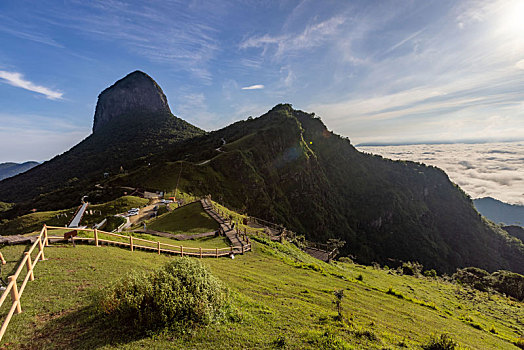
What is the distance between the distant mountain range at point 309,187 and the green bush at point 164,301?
53415 mm

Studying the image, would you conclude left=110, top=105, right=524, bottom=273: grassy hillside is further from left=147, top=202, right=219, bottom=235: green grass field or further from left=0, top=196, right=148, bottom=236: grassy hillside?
left=147, top=202, right=219, bottom=235: green grass field

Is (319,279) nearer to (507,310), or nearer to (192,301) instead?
(192,301)

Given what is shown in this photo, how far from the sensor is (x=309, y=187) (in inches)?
4525

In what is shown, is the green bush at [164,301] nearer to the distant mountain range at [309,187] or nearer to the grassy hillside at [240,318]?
the grassy hillside at [240,318]

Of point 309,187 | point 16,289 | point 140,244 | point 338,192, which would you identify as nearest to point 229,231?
point 140,244

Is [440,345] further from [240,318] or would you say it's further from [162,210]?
[162,210]

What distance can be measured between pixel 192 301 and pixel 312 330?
4964 millimetres

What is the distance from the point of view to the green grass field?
28984 mm

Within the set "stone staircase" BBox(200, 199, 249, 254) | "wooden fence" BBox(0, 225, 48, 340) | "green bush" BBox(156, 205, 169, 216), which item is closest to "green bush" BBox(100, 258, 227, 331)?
"wooden fence" BBox(0, 225, 48, 340)

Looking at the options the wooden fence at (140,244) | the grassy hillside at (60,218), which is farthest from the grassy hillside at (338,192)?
the wooden fence at (140,244)

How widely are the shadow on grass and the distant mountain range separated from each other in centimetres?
5345

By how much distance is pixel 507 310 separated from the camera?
29969 mm

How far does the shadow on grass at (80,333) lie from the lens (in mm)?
6488

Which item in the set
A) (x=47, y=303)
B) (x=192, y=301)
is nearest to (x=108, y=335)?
(x=192, y=301)
